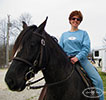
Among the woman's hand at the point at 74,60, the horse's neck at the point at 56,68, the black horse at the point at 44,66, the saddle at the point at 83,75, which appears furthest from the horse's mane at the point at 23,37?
the saddle at the point at 83,75

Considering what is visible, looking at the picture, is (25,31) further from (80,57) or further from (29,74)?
(80,57)

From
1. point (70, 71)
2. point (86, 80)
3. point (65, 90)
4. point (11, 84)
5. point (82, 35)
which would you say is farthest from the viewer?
point (82, 35)

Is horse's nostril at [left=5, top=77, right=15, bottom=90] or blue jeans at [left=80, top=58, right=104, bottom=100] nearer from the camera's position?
horse's nostril at [left=5, top=77, right=15, bottom=90]

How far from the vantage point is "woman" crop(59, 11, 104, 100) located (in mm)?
2814

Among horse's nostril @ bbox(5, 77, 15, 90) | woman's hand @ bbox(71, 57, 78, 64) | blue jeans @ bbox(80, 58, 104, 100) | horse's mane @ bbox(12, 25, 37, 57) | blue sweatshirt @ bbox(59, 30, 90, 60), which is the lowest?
blue jeans @ bbox(80, 58, 104, 100)

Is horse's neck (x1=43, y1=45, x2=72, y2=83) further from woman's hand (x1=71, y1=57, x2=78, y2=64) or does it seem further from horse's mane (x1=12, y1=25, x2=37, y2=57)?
horse's mane (x1=12, y1=25, x2=37, y2=57)

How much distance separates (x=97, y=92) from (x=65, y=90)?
0.77m

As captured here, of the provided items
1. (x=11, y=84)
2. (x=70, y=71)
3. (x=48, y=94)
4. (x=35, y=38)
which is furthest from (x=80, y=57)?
(x=11, y=84)

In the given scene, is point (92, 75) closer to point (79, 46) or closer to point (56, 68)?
point (79, 46)

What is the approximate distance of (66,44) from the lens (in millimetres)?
3010

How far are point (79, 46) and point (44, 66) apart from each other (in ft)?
3.54

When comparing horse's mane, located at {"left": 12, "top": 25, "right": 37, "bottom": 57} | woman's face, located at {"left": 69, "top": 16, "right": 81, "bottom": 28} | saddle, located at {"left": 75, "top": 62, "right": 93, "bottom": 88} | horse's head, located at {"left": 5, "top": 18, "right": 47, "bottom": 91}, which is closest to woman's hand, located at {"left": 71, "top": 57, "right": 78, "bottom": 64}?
saddle, located at {"left": 75, "top": 62, "right": 93, "bottom": 88}

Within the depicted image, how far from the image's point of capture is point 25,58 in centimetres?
188

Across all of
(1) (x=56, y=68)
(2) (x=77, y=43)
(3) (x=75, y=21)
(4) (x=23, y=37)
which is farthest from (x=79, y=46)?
(4) (x=23, y=37)
